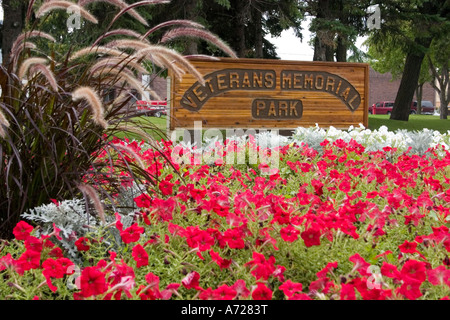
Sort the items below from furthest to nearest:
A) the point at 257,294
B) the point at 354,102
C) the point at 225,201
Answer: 1. the point at 354,102
2. the point at 225,201
3. the point at 257,294

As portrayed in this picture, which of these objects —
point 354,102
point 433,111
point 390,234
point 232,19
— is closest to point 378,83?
point 433,111

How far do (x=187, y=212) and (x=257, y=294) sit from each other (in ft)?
4.06

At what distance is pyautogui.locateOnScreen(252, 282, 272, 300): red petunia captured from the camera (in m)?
1.67

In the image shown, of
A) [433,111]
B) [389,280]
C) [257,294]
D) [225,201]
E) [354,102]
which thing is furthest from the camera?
[433,111]

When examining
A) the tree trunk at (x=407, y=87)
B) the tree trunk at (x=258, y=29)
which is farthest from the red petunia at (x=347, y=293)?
the tree trunk at (x=407, y=87)

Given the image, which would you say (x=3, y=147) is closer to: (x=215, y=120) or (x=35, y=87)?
(x=35, y=87)

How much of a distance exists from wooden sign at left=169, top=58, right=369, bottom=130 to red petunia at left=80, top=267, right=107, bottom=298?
631 centimetres

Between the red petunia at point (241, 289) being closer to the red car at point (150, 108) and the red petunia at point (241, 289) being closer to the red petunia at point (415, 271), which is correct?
the red petunia at point (415, 271)

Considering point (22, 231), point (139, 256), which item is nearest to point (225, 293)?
point (139, 256)

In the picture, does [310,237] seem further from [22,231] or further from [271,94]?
[271,94]

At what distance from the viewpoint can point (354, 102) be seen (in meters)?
9.34

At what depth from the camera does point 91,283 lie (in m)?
1.71

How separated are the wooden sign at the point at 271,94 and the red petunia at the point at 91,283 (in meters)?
6.31
